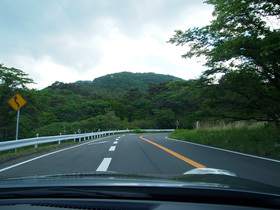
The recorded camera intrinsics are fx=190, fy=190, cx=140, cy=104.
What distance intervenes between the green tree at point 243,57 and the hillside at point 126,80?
305 feet

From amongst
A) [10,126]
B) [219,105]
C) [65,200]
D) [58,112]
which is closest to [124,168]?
[65,200]

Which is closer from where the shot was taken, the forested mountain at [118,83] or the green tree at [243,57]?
the green tree at [243,57]

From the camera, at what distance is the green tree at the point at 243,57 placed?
24.3 feet

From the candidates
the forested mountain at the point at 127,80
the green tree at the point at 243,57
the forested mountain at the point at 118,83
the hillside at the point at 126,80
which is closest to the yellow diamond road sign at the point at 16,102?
the green tree at the point at 243,57

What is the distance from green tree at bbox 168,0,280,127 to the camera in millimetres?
7418

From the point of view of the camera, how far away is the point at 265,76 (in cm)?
823

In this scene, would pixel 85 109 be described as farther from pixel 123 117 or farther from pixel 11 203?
pixel 11 203

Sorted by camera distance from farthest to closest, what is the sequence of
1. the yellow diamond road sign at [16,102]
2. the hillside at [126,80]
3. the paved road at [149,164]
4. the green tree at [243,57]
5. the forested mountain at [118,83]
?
the hillside at [126,80], the forested mountain at [118,83], the yellow diamond road sign at [16,102], the green tree at [243,57], the paved road at [149,164]

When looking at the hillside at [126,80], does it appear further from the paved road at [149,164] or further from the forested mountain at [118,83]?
the paved road at [149,164]

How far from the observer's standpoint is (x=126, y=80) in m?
111

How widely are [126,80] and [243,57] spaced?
4105 inches

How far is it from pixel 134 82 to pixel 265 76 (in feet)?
335

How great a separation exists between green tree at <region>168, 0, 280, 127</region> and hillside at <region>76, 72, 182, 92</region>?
9296 cm

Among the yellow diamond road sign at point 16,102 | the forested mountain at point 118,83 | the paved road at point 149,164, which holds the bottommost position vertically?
the paved road at point 149,164
